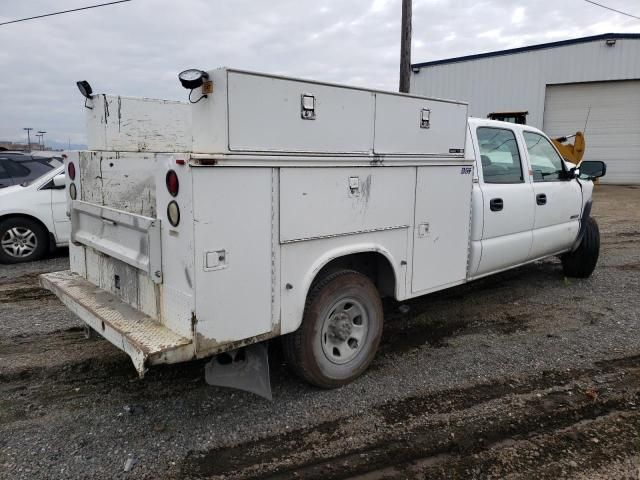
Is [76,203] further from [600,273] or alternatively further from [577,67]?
[577,67]

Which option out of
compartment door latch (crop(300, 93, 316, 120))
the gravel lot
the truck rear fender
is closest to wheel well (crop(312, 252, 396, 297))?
the truck rear fender

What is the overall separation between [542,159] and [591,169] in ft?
3.04

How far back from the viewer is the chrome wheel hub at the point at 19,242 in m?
7.79

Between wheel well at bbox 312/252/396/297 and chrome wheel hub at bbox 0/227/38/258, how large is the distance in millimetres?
6065

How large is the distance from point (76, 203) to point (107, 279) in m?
0.72

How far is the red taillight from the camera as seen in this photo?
9.34 ft

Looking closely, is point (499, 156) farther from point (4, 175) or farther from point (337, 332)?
point (4, 175)

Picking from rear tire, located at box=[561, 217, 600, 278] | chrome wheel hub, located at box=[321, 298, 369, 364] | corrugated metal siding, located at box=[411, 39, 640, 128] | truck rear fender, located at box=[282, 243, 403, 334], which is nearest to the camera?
truck rear fender, located at box=[282, 243, 403, 334]

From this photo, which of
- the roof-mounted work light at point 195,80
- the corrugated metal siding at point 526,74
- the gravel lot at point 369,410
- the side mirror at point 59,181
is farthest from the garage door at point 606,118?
the roof-mounted work light at point 195,80

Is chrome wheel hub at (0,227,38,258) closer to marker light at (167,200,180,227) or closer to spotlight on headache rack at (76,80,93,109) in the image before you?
spotlight on headache rack at (76,80,93,109)

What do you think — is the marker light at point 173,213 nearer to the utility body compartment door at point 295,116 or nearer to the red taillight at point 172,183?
the red taillight at point 172,183

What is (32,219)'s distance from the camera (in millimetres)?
7949

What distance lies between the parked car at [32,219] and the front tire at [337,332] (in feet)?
18.6

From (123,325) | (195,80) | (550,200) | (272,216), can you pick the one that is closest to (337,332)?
(272,216)
